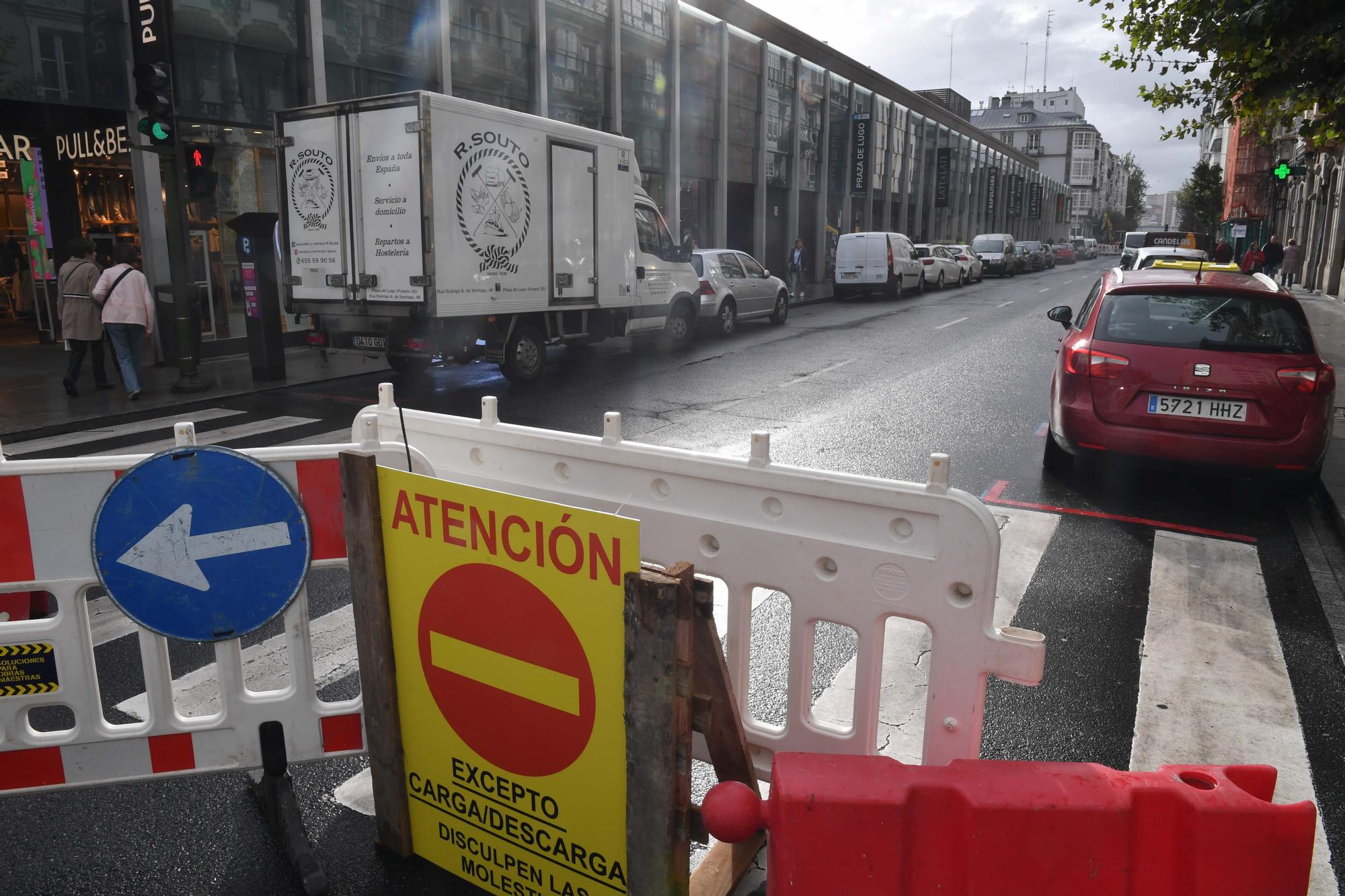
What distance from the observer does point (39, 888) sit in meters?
2.74

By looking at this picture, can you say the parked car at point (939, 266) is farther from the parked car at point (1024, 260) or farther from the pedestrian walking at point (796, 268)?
the parked car at point (1024, 260)

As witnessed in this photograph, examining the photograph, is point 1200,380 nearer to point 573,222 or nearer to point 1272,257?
point 573,222

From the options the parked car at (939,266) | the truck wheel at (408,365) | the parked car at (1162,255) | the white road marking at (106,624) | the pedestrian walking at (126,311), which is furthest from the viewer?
the parked car at (939,266)

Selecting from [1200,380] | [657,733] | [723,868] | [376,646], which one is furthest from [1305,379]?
[376,646]

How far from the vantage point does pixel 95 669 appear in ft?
9.46

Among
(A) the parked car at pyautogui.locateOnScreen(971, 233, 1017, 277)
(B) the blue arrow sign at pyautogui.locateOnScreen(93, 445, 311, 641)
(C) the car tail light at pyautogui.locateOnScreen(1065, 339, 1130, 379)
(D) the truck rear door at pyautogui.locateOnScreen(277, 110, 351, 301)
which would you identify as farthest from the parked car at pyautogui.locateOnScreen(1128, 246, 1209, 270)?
(A) the parked car at pyautogui.locateOnScreen(971, 233, 1017, 277)

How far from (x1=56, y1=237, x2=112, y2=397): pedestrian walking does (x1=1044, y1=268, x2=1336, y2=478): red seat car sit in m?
10.6

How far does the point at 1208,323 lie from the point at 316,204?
9468mm

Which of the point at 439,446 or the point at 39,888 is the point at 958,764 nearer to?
the point at 439,446

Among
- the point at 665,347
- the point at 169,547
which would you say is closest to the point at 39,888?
the point at 169,547

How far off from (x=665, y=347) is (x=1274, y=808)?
48.3ft

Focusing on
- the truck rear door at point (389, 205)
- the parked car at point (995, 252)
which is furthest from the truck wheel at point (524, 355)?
the parked car at point (995, 252)

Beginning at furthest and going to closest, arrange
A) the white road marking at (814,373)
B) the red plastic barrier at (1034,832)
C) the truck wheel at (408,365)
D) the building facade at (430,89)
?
1. the building facade at (430,89)
2. the truck wheel at (408,365)
3. the white road marking at (814,373)
4. the red plastic barrier at (1034,832)

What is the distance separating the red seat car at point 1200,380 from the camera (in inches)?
249
